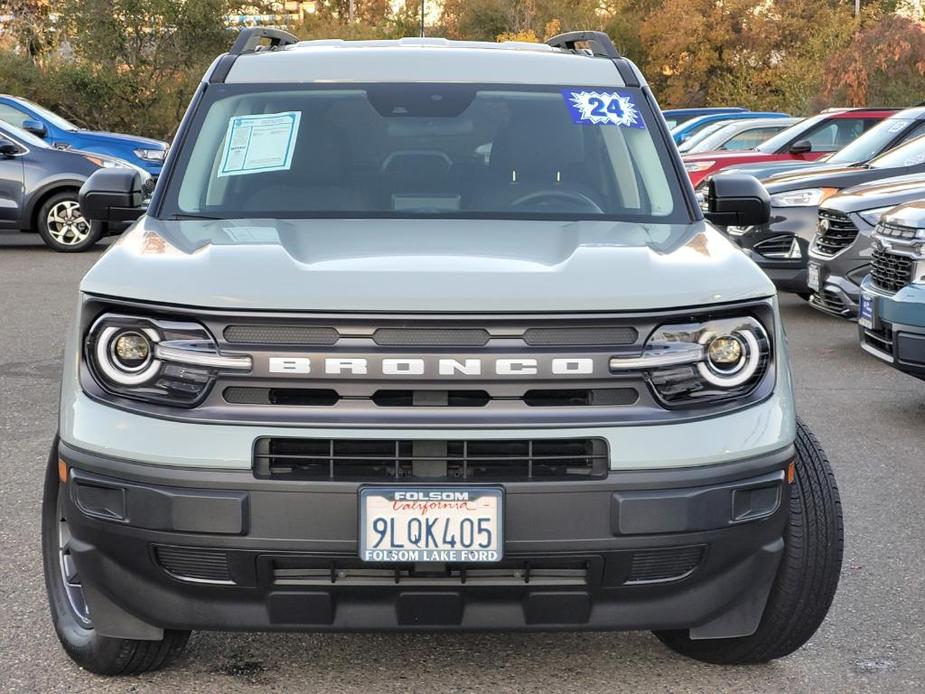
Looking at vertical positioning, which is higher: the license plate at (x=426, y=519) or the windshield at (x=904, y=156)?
the license plate at (x=426, y=519)

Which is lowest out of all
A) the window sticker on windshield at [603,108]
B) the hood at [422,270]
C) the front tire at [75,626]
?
the front tire at [75,626]

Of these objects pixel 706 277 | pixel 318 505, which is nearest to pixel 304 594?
pixel 318 505

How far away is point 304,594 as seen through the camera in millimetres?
3416

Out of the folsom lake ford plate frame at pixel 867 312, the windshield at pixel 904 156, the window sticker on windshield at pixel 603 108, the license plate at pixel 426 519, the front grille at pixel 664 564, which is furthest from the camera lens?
the windshield at pixel 904 156

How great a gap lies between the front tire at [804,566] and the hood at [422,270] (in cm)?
59

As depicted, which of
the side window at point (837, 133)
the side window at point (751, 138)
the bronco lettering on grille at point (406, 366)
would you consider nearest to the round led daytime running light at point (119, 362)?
the bronco lettering on grille at point (406, 366)

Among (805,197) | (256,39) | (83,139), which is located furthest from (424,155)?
(83,139)

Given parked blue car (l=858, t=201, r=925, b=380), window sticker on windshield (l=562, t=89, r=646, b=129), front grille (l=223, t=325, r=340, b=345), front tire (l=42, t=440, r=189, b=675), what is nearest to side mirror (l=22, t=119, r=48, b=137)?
parked blue car (l=858, t=201, r=925, b=380)

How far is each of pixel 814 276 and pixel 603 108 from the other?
574 cm

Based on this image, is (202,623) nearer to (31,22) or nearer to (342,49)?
(342,49)

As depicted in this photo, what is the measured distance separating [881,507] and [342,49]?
282 centimetres

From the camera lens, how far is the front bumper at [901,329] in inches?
280

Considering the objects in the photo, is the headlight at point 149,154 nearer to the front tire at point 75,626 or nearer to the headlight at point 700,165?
the headlight at point 700,165

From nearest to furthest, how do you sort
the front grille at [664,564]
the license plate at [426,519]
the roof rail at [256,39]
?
1. the license plate at [426,519]
2. the front grille at [664,564]
3. the roof rail at [256,39]
